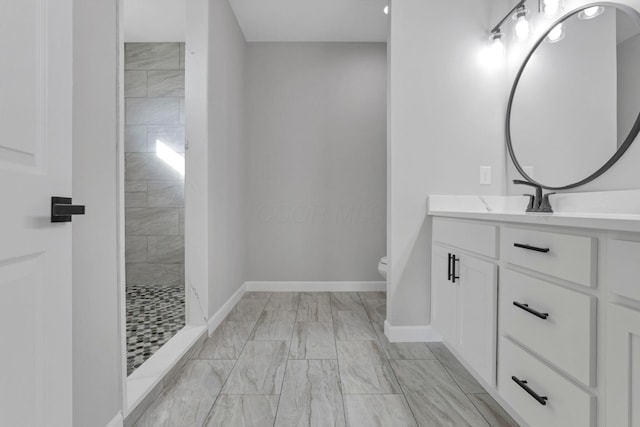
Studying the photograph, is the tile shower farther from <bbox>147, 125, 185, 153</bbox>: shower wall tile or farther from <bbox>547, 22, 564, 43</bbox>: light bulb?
<bbox>547, 22, 564, 43</bbox>: light bulb

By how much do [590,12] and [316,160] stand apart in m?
2.38

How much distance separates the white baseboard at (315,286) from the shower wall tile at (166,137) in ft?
5.64

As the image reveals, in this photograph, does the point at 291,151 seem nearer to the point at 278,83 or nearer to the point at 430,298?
the point at 278,83

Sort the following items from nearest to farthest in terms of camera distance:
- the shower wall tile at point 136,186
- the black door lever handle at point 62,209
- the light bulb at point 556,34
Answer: the black door lever handle at point 62,209, the light bulb at point 556,34, the shower wall tile at point 136,186

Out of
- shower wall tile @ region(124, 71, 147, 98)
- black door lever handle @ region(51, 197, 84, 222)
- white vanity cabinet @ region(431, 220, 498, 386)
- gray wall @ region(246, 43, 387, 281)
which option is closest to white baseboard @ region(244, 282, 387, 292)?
gray wall @ region(246, 43, 387, 281)

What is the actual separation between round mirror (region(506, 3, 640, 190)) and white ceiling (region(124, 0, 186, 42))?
114 inches

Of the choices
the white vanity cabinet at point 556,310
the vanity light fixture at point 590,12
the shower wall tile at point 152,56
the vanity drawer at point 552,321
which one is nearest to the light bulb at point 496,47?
the vanity light fixture at point 590,12

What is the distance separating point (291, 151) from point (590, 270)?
2950 mm

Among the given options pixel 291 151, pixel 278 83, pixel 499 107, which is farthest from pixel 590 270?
pixel 278 83

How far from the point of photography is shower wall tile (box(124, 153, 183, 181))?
3803 mm

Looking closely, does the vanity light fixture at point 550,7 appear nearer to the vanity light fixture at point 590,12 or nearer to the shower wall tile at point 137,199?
the vanity light fixture at point 590,12

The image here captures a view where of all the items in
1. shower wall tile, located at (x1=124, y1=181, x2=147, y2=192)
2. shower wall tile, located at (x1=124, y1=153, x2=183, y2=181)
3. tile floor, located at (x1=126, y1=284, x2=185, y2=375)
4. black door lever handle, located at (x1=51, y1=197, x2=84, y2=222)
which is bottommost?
tile floor, located at (x1=126, y1=284, x2=185, y2=375)

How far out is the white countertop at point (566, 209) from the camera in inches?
35.4

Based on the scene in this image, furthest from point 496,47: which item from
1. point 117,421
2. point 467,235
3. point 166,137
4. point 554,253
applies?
point 166,137
